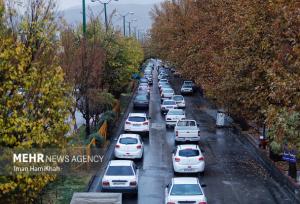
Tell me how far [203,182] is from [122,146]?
558 cm

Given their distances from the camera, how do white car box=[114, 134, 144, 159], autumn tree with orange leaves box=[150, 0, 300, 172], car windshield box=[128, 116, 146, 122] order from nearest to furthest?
autumn tree with orange leaves box=[150, 0, 300, 172], white car box=[114, 134, 144, 159], car windshield box=[128, 116, 146, 122]

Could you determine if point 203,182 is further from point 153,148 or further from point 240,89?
point 153,148

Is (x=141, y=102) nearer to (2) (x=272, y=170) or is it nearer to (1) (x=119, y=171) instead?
(2) (x=272, y=170)

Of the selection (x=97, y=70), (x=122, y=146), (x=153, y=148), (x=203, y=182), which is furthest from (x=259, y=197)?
(x=97, y=70)

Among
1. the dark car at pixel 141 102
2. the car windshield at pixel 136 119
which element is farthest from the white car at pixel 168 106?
the car windshield at pixel 136 119

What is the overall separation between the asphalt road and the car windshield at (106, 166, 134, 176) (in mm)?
909

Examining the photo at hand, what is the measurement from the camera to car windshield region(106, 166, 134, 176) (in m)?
21.8

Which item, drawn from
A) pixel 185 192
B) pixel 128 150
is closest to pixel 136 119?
pixel 128 150

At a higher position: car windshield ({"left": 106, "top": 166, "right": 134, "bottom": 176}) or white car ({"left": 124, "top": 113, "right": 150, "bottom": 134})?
car windshield ({"left": 106, "top": 166, "right": 134, "bottom": 176})

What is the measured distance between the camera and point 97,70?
33.3 metres

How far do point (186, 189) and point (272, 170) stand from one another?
337 inches

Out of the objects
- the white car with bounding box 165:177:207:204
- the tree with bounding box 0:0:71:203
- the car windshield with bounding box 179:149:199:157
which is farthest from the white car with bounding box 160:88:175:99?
the tree with bounding box 0:0:71:203

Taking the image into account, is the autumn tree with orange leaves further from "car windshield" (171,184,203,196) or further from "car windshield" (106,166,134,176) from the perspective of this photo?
"car windshield" (106,166,134,176)

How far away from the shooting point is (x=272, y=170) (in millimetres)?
26391
